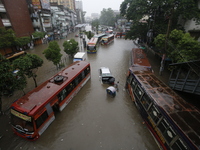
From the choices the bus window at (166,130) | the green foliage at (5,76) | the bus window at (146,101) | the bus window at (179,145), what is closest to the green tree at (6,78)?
the green foliage at (5,76)

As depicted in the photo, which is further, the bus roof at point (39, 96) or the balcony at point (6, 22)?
the balcony at point (6, 22)

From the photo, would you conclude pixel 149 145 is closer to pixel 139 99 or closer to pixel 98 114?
pixel 139 99

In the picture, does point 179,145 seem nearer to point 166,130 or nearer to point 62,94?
point 166,130

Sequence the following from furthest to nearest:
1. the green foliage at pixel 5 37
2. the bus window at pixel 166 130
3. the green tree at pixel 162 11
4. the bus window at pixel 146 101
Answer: the green foliage at pixel 5 37 → the green tree at pixel 162 11 → the bus window at pixel 146 101 → the bus window at pixel 166 130

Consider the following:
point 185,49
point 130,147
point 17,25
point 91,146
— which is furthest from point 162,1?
point 17,25

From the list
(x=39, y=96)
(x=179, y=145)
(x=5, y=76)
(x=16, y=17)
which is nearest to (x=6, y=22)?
(x=16, y=17)

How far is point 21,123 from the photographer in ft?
22.4

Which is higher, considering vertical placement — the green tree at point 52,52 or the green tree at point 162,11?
the green tree at point 162,11

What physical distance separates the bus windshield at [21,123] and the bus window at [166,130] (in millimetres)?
8069

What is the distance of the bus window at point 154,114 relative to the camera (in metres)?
6.80

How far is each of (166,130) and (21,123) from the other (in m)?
8.94

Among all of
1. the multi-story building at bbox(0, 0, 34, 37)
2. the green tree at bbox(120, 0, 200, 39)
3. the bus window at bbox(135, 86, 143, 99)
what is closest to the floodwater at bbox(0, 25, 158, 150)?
the bus window at bbox(135, 86, 143, 99)

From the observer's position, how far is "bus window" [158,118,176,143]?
5.78 m

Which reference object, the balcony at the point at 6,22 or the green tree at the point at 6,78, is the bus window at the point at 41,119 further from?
the balcony at the point at 6,22
